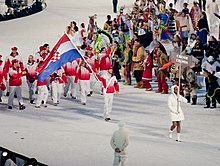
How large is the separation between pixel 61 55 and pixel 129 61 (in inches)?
233

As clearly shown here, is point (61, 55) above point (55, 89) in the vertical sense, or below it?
above

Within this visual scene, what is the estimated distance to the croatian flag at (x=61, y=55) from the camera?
22.0 m

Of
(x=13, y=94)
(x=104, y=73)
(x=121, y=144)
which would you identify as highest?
(x=104, y=73)

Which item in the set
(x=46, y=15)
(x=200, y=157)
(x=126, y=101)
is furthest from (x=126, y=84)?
(x=46, y=15)

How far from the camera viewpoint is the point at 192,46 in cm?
2742

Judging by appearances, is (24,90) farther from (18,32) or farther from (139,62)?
(18,32)

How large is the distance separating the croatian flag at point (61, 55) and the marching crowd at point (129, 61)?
1.26ft

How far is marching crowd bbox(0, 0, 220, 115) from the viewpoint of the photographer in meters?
23.8

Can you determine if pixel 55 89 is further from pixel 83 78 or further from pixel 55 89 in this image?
pixel 83 78

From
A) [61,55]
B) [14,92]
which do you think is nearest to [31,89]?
[14,92]

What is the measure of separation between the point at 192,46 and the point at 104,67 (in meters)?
4.49

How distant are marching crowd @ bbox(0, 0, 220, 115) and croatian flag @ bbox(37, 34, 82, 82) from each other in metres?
0.38

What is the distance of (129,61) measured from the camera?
27.6m

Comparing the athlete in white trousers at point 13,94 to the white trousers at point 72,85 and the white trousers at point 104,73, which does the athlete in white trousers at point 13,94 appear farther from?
the white trousers at point 104,73
